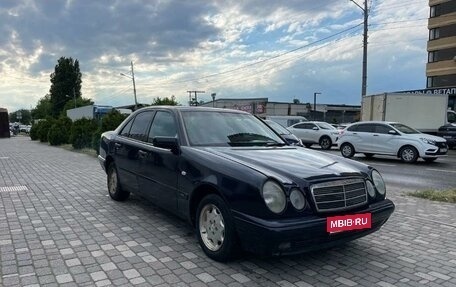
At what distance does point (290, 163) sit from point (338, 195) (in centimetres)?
57

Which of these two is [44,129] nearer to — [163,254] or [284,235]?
[163,254]

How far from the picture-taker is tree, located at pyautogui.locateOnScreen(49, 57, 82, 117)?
8238cm

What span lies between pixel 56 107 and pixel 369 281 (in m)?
86.8

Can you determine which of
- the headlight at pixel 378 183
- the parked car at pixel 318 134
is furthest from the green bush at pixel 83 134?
the headlight at pixel 378 183

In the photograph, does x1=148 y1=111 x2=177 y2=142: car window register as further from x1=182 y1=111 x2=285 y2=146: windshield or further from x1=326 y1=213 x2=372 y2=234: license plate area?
x1=326 y1=213 x2=372 y2=234: license plate area

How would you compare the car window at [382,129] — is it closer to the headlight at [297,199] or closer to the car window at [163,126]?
the car window at [163,126]

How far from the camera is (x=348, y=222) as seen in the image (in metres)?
3.64

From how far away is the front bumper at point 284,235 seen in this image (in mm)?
3330

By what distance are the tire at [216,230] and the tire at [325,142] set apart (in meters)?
19.0

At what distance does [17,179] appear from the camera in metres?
9.04

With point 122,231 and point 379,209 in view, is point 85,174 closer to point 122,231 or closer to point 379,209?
point 122,231

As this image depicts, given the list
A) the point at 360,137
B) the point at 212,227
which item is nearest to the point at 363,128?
the point at 360,137

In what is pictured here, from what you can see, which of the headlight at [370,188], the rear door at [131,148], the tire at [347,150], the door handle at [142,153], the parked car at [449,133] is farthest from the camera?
the parked car at [449,133]

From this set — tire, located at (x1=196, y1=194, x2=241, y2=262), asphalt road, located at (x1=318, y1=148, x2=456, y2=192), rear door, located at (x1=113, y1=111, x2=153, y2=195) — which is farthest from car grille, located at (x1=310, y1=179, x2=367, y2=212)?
asphalt road, located at (x1=318, y1=148, x2=456, y2=192)
